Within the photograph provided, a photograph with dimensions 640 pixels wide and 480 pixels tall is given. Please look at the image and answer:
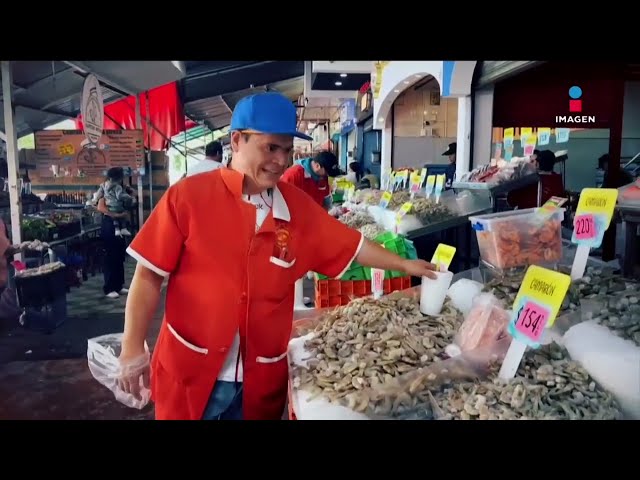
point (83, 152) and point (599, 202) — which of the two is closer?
point (599, 202)

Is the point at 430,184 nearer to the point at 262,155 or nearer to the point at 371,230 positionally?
the point at 371,230

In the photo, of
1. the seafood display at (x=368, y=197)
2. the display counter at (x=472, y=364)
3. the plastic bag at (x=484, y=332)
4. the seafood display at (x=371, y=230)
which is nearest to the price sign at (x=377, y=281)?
the display counter at (x=472, y=364)

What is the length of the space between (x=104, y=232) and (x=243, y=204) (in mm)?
4769

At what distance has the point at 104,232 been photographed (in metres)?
5.76

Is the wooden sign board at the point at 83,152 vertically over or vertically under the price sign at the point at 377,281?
over

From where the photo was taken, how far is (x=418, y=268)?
176cm

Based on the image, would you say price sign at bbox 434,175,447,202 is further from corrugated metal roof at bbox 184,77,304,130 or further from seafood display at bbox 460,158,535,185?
corrugated metal roof at bbox 184,77,304,130

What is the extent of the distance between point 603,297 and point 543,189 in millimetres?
2561

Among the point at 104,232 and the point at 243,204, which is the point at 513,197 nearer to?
the point at 243,204

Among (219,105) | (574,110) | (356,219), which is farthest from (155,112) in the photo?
(574,110)

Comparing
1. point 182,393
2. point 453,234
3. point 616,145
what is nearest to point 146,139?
point 453,234

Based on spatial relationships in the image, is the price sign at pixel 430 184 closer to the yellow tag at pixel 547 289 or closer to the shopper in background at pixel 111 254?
the yellow tag at pixel 547 289

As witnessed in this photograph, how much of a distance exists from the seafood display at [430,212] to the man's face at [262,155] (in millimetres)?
2022

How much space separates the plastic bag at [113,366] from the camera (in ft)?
4.91
